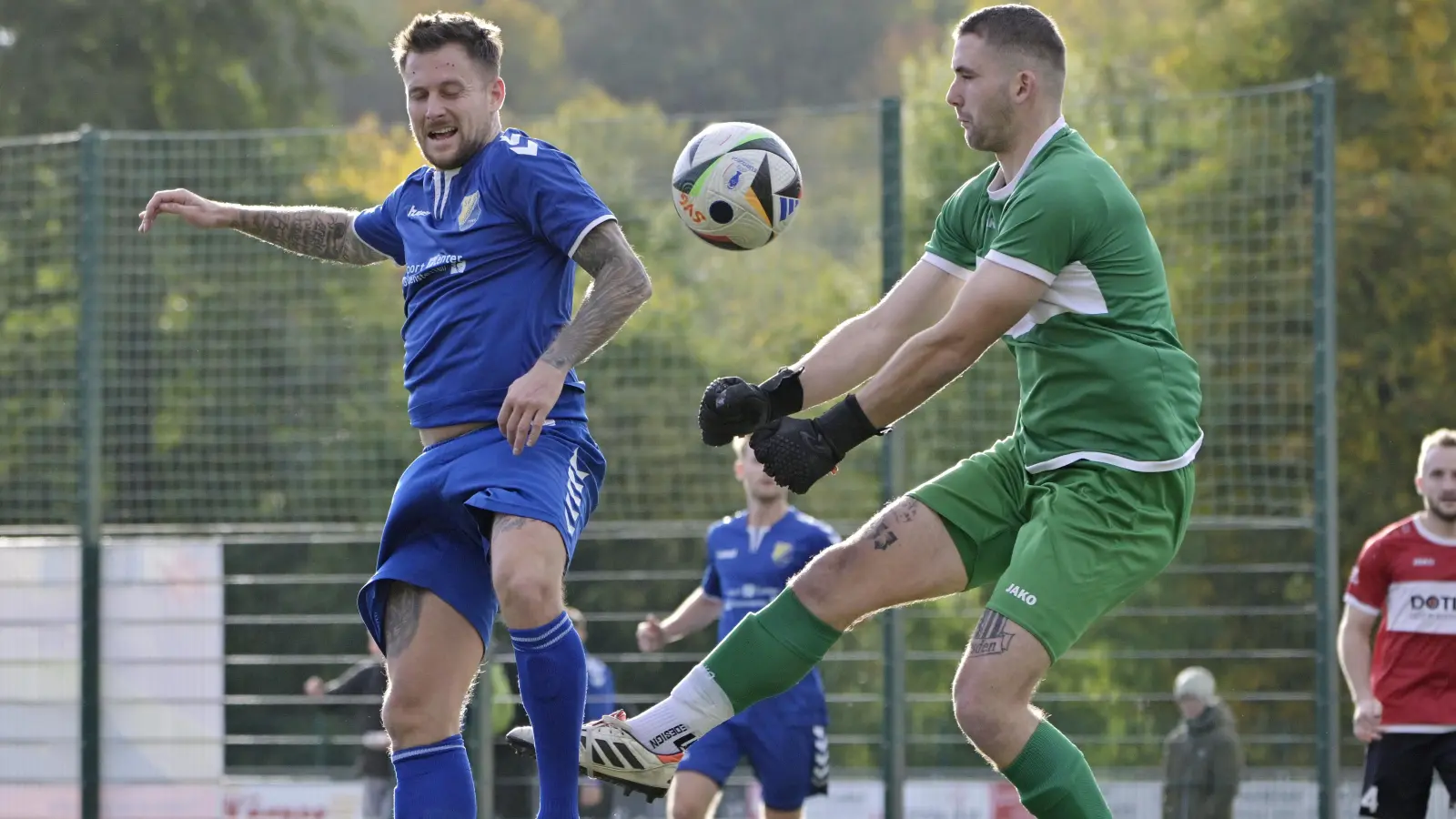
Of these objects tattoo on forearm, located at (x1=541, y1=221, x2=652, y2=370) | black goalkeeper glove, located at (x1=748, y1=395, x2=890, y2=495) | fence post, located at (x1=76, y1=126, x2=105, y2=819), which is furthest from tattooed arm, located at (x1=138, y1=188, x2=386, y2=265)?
fence post, located at (x1=76, y1=126, x2=105, y2=819)

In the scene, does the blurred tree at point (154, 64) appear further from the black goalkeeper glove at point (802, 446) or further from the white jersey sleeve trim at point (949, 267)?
the black goalkeeper glove at point (802, 446)

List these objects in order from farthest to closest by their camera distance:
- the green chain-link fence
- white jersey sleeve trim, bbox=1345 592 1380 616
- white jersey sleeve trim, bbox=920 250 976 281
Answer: the green chain-link fence
white jersey sleeve trim, bbox=1345 592 1380 616
white jersey sleeve trim, bbox=920 250 976 281

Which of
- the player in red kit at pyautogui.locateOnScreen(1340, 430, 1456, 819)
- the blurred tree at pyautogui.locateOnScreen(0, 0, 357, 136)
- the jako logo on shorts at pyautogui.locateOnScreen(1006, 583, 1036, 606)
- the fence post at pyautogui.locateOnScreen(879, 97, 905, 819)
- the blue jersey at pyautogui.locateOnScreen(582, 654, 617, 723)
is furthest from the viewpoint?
the blurred tree at pyautogui.locateOnScreen(0, 0, 357, 136)

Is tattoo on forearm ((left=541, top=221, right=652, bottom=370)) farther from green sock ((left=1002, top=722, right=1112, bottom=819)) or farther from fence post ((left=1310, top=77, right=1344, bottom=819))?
fence post ((left=1310, top=77, right=1344, bottom=819))

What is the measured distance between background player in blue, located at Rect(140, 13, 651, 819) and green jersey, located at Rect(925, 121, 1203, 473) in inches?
38.5

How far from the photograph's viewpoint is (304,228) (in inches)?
222

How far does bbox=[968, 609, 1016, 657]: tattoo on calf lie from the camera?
4586mm

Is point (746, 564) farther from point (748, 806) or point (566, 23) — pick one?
point (566, 23)

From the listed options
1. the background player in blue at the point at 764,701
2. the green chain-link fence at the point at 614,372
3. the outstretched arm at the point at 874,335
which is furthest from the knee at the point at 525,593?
the green chain-link fence at the point at 614,372

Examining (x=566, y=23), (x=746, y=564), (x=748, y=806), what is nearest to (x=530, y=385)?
(x=746, y=564)

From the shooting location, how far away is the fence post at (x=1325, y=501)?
894 cm

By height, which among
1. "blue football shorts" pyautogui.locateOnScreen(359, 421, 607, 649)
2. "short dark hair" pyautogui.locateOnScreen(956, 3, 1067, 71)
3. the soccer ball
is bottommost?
"blue football shorts" pyautogui.locateOnScreen(359, 421, 607, 649)

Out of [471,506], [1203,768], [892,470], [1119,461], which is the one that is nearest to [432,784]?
[471,506]

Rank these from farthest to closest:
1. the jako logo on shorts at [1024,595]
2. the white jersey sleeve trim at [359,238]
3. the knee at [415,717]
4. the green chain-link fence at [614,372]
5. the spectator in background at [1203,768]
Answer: the spectator in background at [1203,768]
the green chain-link fence at [614,372]
the white jersey sleeve trim at [359,238]
the knee at [415,717]
the jako logo on shorts at [1024,595]
